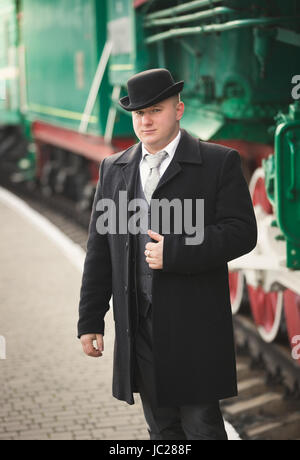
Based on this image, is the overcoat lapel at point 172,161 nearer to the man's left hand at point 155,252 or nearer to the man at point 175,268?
the man at point 175,268

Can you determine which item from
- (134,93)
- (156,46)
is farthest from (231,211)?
(156,46)

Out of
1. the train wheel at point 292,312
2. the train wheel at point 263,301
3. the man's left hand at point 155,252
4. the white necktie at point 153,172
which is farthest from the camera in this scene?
the train wheel at point 263,301

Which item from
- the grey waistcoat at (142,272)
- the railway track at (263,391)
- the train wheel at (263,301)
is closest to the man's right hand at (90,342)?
the grey waistcoat at (142,272)

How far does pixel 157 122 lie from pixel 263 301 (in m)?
3.43

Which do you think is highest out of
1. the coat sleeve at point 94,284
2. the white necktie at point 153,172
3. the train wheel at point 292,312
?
the white necktie at point 153,172

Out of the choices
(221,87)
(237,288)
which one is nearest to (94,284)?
(221,87)

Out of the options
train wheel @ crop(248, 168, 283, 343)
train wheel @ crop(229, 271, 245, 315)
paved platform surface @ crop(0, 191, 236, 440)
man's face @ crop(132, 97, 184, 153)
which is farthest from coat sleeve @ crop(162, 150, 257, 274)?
train wheel @ crop(229, 271, 245, 315)

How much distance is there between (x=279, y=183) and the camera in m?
4.41

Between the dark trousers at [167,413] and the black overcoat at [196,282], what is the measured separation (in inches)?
1.6

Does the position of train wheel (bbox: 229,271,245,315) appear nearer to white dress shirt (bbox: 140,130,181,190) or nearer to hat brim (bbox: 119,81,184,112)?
white dress shirt (bbox: 140,130,181,190)

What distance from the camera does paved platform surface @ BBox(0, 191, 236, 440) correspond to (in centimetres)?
440

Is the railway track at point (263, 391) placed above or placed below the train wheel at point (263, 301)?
below

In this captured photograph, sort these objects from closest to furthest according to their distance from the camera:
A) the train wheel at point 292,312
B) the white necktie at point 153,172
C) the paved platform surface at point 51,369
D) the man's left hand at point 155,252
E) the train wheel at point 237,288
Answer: the man's left hand at point 155,252 < the white necktie at point 153,172 < the paved platform surface at point 51,369 < the train wheel at point 292,312 < the train wheel at point 237,288

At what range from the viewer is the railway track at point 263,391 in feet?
15.4
